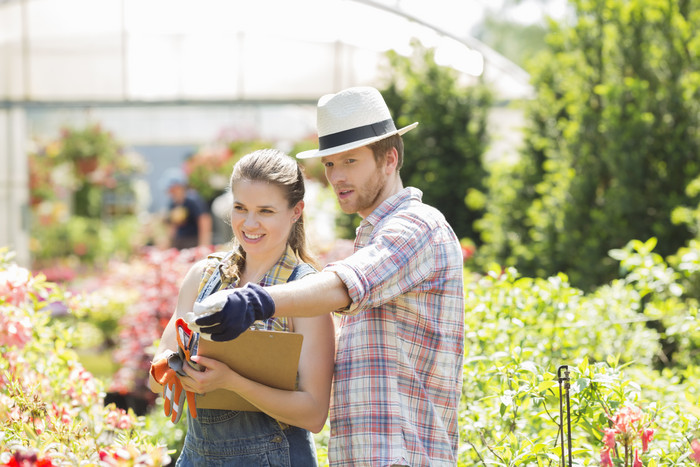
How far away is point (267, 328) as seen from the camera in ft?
5.70

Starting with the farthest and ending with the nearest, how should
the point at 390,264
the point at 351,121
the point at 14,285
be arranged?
the point at 14,285
the point at 351,121
the point at 390,264

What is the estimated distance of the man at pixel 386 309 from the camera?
1583 mm

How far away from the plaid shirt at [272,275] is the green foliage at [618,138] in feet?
10.8

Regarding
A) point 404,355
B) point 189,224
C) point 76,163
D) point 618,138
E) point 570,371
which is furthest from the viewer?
point 76,163

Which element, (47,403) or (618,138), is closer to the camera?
(47,403)

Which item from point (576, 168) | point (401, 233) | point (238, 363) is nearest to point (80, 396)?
point (238, 363)

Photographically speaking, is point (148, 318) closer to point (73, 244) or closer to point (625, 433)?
point (625, 433)

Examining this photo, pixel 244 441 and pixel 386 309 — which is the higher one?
pixel 386 309

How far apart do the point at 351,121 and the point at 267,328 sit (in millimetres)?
533

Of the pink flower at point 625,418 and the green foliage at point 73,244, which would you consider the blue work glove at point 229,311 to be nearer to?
the pink flower at point 625,418

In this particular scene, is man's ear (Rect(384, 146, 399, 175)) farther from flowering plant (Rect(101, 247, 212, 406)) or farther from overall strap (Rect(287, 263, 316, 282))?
flowering plant (Rect(101, 247, 212, 406))

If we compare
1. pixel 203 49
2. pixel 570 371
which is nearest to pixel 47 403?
pixel 570 371

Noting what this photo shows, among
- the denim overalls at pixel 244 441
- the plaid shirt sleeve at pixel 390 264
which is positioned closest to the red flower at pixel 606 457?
the plaid shirt sleeve at pixel 390 264

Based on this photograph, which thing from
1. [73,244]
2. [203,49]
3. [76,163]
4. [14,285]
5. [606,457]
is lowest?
[73,244]
